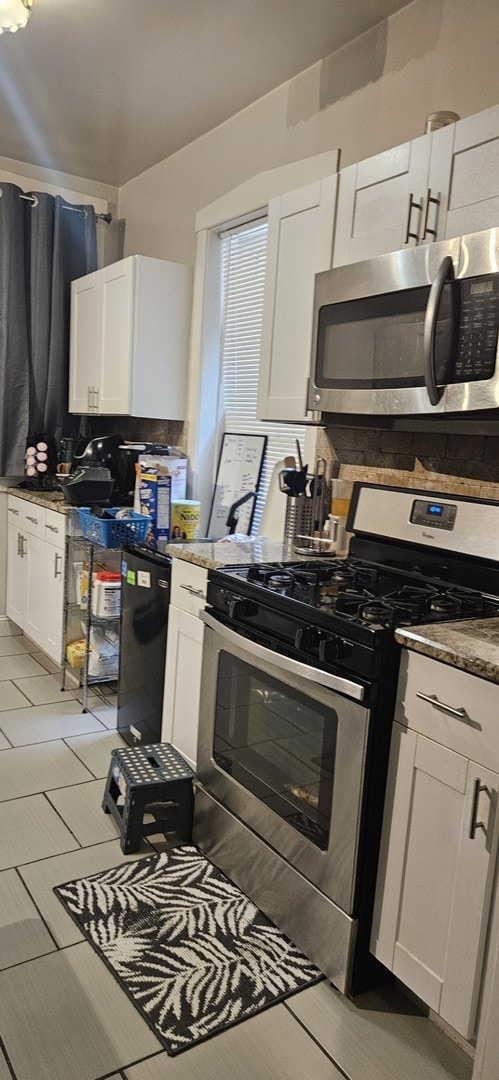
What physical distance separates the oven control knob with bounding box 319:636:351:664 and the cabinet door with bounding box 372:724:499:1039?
21cm

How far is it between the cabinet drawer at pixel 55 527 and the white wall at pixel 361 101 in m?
1.46

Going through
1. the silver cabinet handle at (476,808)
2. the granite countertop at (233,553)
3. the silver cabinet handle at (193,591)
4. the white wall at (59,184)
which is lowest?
the silver cabinet handle at (476,808)

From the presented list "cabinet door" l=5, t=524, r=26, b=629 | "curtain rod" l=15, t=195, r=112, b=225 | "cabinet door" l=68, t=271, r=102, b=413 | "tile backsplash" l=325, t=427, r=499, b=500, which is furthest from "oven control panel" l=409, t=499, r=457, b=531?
"curtain rod" l=15, t=195, r=112, b=225

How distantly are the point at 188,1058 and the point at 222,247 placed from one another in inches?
127

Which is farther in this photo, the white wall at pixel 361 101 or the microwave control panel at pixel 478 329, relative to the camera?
the white wall at pixel 361 101

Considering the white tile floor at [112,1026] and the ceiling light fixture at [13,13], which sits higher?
the ceiling light fixture at [13,13]

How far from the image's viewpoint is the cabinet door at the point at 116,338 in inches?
139

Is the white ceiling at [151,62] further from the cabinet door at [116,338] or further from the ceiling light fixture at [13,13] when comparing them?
the cabinet door at [116,338]

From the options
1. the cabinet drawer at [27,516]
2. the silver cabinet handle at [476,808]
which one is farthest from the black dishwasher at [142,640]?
the silver cabinet handle at [476,808]

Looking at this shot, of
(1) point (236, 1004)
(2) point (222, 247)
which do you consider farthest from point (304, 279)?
(1) point (236, 1004)

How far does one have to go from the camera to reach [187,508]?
2.97 meters

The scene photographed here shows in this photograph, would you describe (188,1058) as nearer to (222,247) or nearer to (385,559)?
(385,559)

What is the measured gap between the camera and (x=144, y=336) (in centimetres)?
353

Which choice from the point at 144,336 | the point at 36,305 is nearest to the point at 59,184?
the point at 36,305
